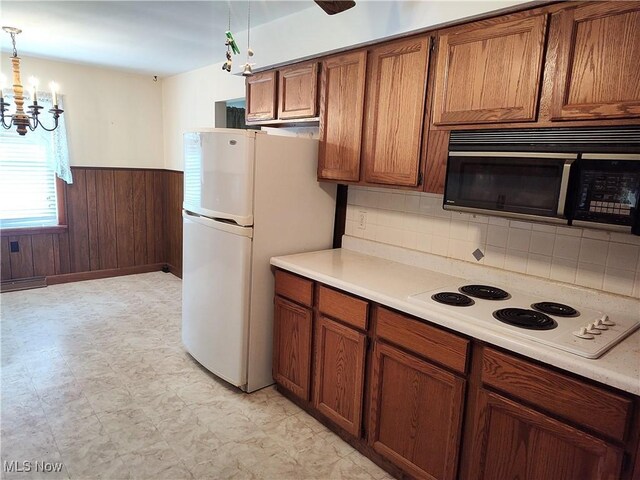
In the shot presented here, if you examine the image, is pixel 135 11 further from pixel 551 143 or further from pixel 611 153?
pixel 611 153

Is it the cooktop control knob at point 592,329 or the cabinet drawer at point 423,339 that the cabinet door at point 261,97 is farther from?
the cooktop control knob at point 592,329

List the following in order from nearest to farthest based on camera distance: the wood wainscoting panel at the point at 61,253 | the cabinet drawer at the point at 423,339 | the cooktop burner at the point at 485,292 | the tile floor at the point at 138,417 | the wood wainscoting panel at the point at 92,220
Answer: the cabinet drawer at the point at 423,339
the cooktop burner at the point at 485,292
the tile floor at the point at 138,417
the wood wainscoting panel at the point at 61,253
the wood wainscoting panel at the point at 92,220

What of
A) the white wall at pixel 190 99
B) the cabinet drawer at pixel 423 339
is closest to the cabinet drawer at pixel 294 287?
the cabinet drawer at pixel 423 339

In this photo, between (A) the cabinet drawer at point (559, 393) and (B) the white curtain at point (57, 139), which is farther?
(B) the white curtain at point (57, 139)

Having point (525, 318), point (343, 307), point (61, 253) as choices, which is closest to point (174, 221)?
point (61, 253)

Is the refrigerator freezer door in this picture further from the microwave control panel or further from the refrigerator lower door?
the microwave control panel

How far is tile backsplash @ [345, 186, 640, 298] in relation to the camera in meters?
1.76

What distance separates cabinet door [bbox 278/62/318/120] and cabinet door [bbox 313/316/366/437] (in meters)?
1.37

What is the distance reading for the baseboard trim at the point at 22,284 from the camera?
4.40m

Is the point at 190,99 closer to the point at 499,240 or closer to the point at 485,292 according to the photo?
the point at 499,240

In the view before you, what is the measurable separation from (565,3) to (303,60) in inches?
62.1

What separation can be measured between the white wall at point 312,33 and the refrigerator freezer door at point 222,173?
744 mm

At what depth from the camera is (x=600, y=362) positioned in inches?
51.0

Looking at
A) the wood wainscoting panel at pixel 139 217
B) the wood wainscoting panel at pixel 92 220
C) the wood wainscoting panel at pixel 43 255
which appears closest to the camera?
the wood wainscoting panel at pixel 43 255
